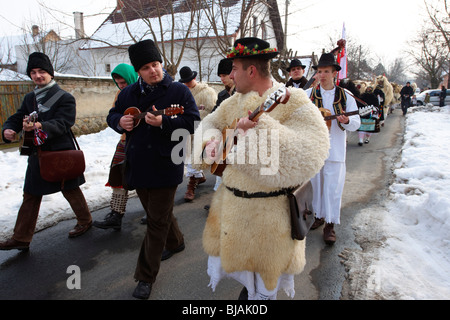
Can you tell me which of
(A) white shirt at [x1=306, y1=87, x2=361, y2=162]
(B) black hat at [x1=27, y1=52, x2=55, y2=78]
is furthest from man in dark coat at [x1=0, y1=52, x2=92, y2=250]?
(A) white shirt at [x1=306, y1=87, x2=361, y2=162]

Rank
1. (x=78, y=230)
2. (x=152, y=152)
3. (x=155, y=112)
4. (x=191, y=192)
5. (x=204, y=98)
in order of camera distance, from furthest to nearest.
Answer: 1. (x=204, y=98)
2. (x=191, y=192)
3. (x=78, y=230)
4. (x=152, y=152)
5. (x=155, y=112)

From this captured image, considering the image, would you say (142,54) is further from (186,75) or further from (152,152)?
(186,75)

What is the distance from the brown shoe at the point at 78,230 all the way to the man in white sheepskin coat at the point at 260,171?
7.69ft

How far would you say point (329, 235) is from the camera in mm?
3561

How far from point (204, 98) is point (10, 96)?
6.96 m

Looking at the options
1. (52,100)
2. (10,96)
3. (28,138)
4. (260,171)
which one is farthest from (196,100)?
(10,96)

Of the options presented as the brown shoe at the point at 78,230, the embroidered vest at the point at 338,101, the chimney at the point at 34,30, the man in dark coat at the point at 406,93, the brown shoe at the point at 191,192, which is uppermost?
the chimney at the point at 34,30

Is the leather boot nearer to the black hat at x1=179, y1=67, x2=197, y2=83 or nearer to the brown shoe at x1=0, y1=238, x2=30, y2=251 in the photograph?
the black hat at x1=179, y1=67, x2=197, y2=83

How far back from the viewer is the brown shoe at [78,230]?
12.0ft

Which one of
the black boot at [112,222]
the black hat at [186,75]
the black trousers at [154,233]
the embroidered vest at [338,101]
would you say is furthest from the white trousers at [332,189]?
the black hat at [186,75]

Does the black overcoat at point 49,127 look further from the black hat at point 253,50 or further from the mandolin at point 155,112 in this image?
the black hat at point 253,50

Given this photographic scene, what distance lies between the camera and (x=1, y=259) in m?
3.19

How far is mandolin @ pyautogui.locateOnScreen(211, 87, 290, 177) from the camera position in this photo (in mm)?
1577
